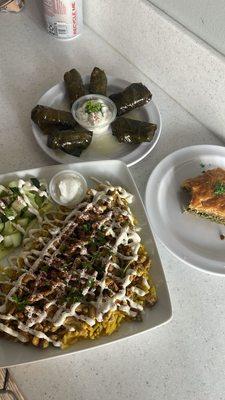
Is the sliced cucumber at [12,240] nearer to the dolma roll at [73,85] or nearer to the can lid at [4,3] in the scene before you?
the dolma roll at [73,85]

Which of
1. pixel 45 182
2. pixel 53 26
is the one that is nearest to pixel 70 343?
pixel 45 182

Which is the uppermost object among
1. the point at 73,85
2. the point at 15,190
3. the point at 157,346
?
the point at 73,85

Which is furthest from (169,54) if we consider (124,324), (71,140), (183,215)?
(124,324)

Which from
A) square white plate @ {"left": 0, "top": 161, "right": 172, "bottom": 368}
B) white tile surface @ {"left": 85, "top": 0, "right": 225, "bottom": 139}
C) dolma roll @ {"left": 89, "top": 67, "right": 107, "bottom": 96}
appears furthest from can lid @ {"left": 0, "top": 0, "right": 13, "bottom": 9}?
square white plate @ {"left": 0, "top": 161, "right": 172, "bottom": 368}

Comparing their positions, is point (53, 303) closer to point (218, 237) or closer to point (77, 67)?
point (218, 237)

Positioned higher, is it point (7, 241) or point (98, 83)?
point (98, 83)

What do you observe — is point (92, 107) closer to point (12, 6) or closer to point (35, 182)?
point (35, 182)
